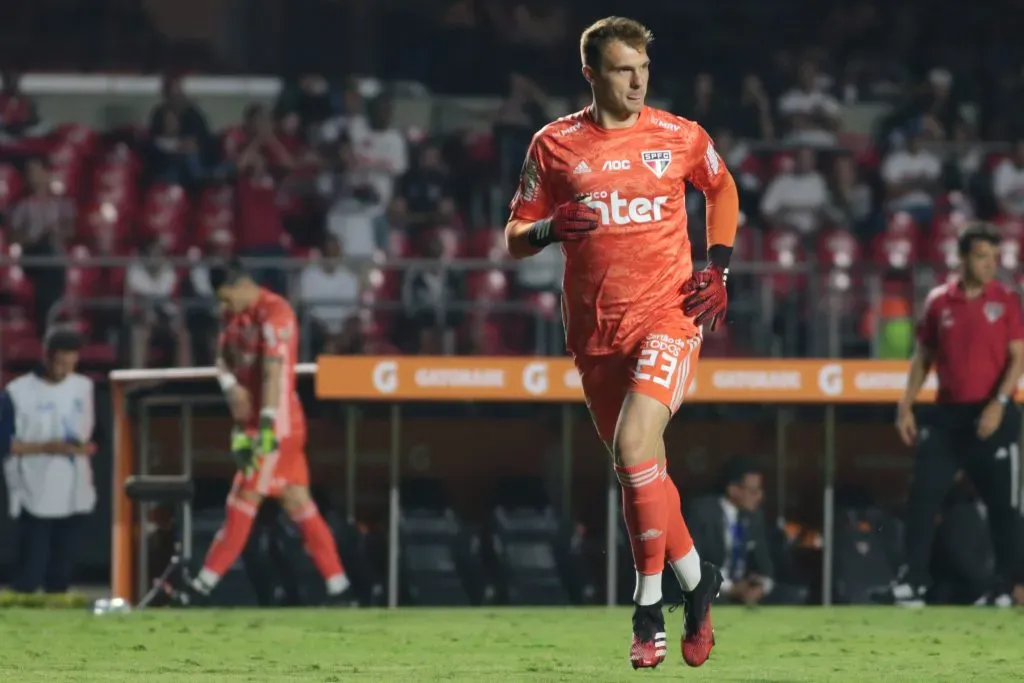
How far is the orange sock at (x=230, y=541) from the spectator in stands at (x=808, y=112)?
10.6m

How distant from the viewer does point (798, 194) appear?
65.2 feet

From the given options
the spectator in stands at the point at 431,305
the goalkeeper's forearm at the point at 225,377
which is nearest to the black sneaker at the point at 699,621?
the goalkeeper's forearm at the point at 225,377

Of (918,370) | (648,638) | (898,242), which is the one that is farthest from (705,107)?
(648,638)

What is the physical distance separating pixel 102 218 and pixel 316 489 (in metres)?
5.10

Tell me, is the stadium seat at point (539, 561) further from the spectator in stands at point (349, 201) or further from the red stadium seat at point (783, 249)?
the spectator in stands at point (349, 201)

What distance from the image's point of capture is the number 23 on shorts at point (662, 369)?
24.1ft

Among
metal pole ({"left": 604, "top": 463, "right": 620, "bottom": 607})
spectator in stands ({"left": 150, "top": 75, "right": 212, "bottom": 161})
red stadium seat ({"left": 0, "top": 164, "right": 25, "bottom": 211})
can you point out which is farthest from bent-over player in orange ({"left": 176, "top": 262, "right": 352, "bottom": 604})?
spectator in stands ({"left": 150, "top": 75, "right": 212, "bottom": 161})

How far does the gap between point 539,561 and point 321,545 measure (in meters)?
1.73

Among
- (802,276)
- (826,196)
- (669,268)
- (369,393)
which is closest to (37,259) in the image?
(369,393)

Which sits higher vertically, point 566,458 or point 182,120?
point 182,120

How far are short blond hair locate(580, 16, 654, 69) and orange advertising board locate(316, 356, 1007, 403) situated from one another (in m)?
5.63

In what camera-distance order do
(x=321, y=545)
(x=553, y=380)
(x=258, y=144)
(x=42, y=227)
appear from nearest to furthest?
(x=321, y=545), (x=553, y=380), (x=42, y=227), (x=258, y=144)

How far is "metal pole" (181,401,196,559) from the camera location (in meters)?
13.4

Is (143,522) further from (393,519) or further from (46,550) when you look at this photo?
(393,519)
